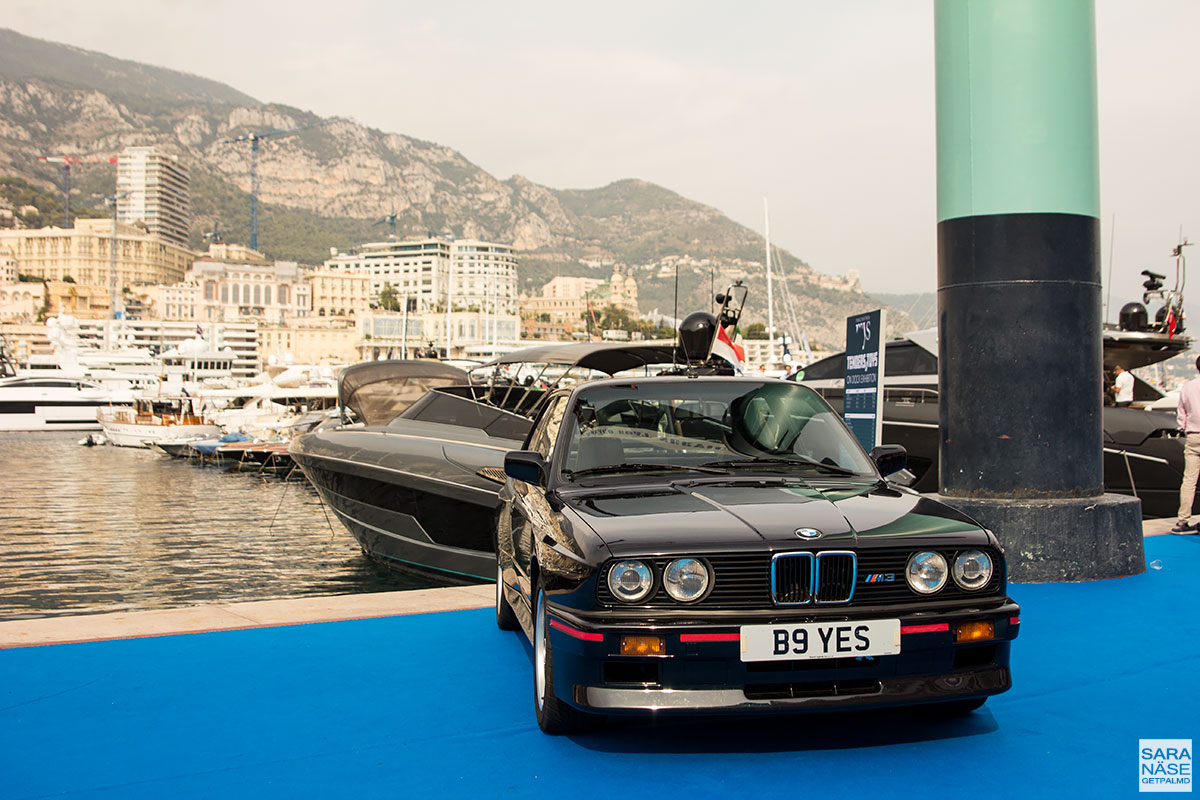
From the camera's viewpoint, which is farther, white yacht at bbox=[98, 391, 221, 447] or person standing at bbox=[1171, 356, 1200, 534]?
white yacht at bbox=[98, 391, 221, 447]

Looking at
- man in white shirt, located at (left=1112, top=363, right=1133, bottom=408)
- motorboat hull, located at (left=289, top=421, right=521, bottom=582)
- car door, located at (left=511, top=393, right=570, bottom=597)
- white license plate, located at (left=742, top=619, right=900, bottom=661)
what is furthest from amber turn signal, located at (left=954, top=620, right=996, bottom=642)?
man in white shirt, located at (left=1112, top=363, right=1133, bottom=408)

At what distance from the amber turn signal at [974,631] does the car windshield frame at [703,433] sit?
1.10 m

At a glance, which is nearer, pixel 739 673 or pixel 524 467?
pixel 739 673

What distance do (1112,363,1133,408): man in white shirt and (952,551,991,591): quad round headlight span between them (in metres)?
11.7

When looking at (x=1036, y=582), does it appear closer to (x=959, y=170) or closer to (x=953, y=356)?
(x=953, y=356)

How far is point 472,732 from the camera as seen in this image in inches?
154

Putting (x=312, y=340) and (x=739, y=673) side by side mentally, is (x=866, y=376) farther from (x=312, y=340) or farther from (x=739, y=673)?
(x=312, y=340)

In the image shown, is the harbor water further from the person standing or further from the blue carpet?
the person standing

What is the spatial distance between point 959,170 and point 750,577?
186 inches

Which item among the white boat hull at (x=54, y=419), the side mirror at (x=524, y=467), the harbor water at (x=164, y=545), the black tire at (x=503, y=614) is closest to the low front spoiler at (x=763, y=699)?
the side mirror at (x=524, y=467)

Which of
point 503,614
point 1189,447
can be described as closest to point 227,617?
point 503,614

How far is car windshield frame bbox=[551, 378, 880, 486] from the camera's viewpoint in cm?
466

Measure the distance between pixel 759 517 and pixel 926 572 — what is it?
0.62 metres

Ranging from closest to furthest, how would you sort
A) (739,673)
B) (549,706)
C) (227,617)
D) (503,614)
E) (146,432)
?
(739,673)
(549,706)
(503,614)
(227,617)
(146,432)
